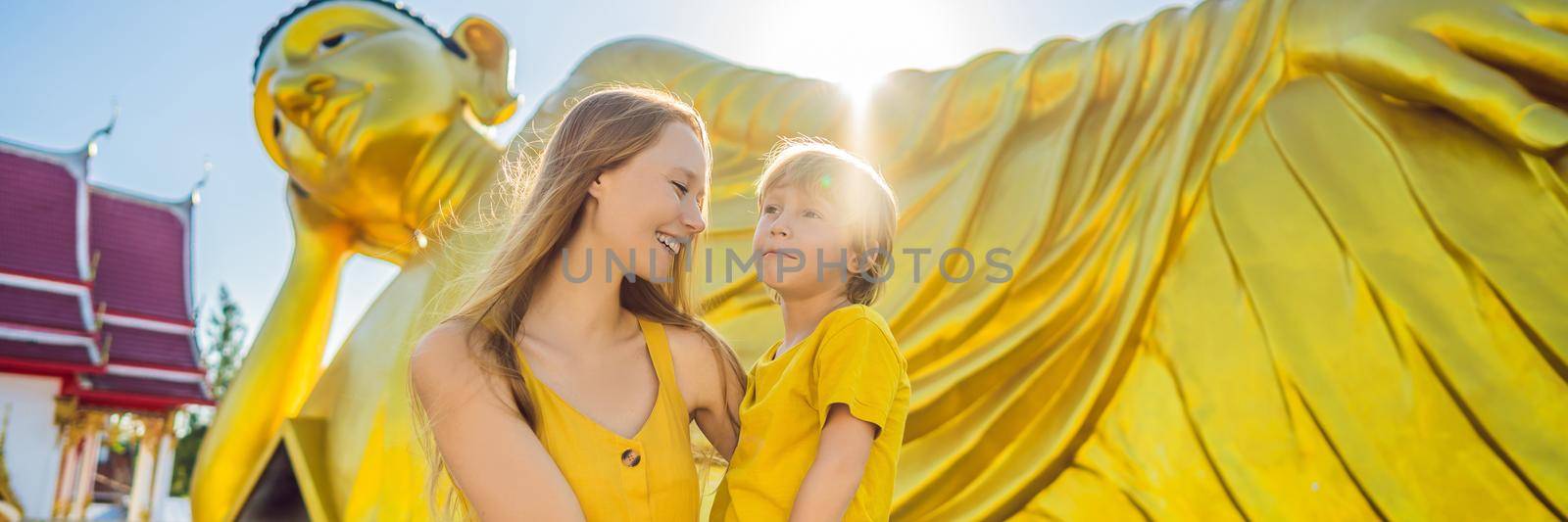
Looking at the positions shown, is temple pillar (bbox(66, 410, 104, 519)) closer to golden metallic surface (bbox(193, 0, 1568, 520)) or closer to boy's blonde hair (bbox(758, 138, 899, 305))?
golden metallic surface (bbox(193, 0, 1568, 520))

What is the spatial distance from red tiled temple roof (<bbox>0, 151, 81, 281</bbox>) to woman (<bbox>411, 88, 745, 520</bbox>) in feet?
25.5

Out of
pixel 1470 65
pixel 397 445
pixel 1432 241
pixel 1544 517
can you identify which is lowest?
pixel 397 445

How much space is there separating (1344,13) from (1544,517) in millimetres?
947

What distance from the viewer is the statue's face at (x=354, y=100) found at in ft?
8.61

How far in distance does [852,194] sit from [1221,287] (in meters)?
1.10

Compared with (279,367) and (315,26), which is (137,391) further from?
(315,26)

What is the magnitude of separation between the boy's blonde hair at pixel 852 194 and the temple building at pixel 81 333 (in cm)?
731

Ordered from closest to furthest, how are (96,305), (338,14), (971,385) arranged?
(971,385) → (338,14) → (96,305)

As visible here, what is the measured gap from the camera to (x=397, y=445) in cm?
218

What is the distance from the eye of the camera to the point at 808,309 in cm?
115

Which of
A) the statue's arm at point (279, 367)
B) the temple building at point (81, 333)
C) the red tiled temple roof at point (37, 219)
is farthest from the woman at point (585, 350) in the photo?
the red tiled temple roof at point (37, 219)

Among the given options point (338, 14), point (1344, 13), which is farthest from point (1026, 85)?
point (338, 14)

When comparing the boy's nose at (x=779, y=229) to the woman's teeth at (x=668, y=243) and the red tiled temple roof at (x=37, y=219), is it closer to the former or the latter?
the woman's teeth at (x=668, y=243)

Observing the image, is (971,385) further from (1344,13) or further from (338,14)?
(338,14)
